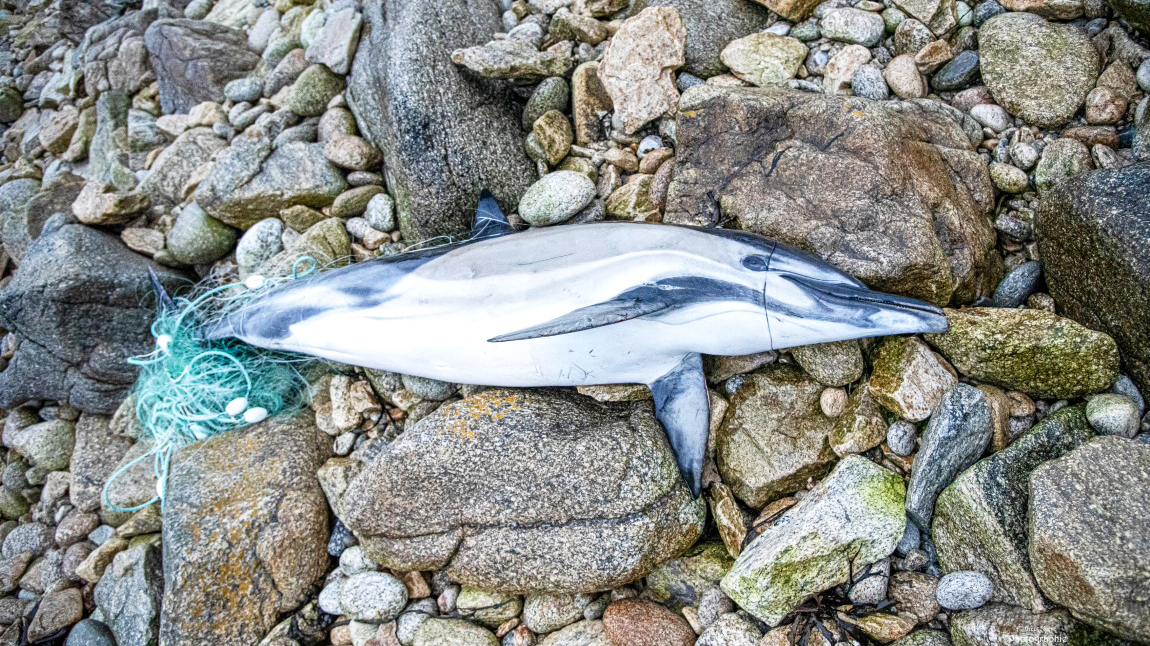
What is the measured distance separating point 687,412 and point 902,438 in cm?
100

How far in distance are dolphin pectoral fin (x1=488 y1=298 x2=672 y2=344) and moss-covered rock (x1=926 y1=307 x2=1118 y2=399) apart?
135 centimetres

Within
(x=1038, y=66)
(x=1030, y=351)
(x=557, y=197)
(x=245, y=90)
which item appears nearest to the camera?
(x=1030, y=351)

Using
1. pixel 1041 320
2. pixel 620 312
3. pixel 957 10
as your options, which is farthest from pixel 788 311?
pixel 957 10

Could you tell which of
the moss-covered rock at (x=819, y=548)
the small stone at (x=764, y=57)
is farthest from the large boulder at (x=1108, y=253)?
the small stone at (x=764, y=57)

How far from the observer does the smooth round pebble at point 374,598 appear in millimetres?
3662

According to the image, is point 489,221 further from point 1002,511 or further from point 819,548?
point 1002,511

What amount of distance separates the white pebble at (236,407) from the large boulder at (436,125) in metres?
1.44

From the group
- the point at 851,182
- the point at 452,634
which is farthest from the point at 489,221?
the point at 452,634

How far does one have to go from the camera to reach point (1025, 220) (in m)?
3.80

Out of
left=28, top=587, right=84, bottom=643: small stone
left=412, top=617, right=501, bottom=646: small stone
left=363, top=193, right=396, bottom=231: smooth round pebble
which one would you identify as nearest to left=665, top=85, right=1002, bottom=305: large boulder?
left=363, top=193, right=396, bottom=231: smooth round pebble

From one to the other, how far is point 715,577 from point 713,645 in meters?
0.35

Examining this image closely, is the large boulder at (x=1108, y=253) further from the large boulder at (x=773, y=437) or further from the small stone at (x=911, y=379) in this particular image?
the large boulder at (x=773, y=437)

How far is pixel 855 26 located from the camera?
14.3 ft

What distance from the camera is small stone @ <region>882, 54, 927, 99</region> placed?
4.22 m
